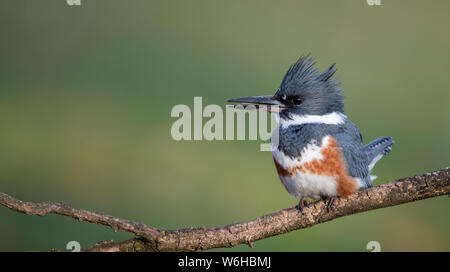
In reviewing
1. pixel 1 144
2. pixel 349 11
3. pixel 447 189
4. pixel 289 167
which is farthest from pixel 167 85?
pixel 447 189

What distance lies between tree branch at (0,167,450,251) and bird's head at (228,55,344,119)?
0.41 metres

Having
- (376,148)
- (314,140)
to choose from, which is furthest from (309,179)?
(376,148)

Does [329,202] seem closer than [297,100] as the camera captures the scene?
Yes

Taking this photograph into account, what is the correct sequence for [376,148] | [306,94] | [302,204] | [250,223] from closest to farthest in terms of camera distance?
[250,223]
[302,204]
[306,94]
[376,148]

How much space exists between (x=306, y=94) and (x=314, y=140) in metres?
0.22

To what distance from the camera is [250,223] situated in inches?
70.7

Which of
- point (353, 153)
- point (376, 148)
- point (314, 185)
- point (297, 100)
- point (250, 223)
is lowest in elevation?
point (250, 223)

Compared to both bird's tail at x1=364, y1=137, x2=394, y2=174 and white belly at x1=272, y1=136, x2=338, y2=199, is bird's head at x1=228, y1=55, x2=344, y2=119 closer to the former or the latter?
white belly at x1=272, y1=136, x2=338, y2=199

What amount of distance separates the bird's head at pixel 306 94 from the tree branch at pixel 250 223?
1.34 ft

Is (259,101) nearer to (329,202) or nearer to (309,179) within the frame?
(309,179)

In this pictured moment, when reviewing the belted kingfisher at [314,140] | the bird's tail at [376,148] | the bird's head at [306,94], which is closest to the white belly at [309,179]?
the belted kingfisher at [314,140]

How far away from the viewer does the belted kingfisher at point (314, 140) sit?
1.98 metres

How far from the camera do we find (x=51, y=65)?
4.98m

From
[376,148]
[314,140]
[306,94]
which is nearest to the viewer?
[314,140]
